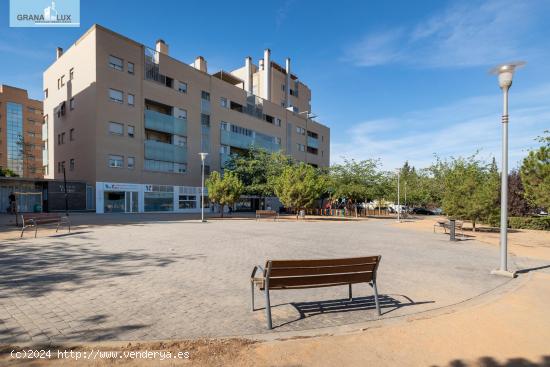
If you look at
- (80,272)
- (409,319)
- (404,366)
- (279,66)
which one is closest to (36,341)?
(80,272)

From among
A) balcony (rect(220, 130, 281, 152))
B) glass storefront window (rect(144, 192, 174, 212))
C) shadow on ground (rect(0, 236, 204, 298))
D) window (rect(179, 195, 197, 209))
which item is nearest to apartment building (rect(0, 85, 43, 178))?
glass storefront window (rect(144, 192, 174, 212))

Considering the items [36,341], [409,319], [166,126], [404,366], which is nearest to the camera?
[404,366]

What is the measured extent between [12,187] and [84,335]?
122 feet

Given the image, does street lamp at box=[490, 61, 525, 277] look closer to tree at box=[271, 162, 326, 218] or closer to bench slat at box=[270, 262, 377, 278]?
bench slat at box=[270, 262, 377, 278]

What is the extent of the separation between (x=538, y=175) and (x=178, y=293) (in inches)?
642

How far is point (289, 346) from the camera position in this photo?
3506 millimetres

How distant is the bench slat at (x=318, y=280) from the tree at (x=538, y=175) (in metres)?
12.6

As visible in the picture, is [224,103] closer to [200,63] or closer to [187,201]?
[200,63]

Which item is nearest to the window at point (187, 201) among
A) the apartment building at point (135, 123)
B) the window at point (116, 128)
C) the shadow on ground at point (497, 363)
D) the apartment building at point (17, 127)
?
the apartment building at point (135, 123)

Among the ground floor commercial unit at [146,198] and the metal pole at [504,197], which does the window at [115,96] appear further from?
the metal pole at [504,197]

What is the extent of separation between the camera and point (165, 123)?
37.4 m

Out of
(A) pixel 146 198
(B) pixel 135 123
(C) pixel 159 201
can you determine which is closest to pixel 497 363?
(A) pixel 146 198

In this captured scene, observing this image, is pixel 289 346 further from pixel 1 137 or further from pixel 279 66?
pixel 1 137

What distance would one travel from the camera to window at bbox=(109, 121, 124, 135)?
107 feet
